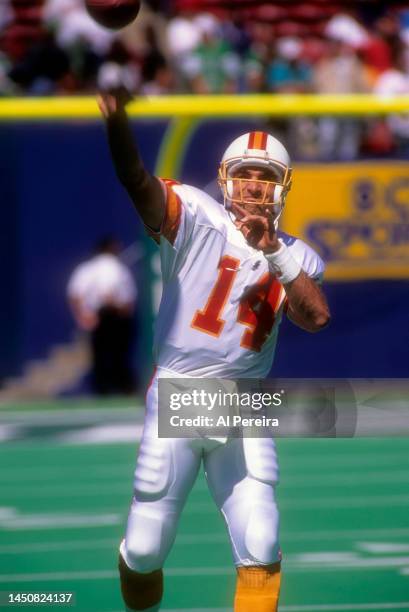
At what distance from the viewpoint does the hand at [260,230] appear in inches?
109

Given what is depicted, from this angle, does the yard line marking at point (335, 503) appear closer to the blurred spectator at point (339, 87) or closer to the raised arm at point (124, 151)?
the blurred spectator at point (339, 87)

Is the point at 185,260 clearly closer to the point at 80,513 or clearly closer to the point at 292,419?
the point at 292,419

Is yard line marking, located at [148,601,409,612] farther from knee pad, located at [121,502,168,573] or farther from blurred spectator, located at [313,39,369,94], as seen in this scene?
blurred spectator, located at [313,39,369,94]

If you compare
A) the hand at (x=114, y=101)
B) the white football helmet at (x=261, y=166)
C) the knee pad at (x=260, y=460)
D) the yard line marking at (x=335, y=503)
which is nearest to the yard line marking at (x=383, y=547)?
the yard line marking at (x=335, y=503)

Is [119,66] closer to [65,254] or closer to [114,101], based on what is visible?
[65,254]

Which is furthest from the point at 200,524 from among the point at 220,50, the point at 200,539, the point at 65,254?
the point at 220,50

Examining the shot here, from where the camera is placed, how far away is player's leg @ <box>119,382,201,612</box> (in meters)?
2.86

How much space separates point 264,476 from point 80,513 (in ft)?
6.00

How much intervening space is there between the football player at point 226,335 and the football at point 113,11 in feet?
1.14

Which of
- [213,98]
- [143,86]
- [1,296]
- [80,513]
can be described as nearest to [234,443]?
[80,513]

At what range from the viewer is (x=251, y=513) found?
2.85m

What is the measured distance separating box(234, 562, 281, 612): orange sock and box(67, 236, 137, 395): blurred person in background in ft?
10.2

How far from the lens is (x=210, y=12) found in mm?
8008

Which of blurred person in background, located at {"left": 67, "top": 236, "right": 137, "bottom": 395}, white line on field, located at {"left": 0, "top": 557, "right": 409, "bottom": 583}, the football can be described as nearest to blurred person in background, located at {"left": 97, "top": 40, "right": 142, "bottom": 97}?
blurred person in background, located at {"left": 67, "top": 236, "right": 137, "bottom": 395}
